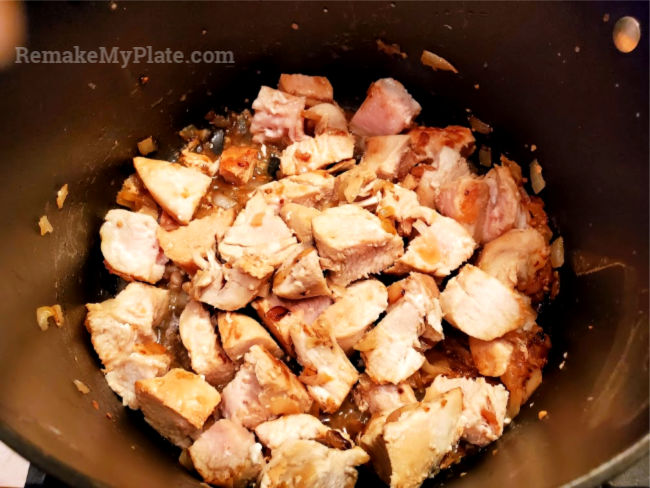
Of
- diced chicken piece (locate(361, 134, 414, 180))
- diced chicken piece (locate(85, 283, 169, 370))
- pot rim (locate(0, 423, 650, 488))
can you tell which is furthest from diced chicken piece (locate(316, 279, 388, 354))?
pot rim (locate(0, 423, 650, 488))

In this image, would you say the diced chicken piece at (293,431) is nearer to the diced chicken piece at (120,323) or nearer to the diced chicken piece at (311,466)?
the diced chicken piece at (311,466)

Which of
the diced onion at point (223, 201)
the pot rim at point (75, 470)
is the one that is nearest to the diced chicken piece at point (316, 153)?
the diced onion at point (223, 201)

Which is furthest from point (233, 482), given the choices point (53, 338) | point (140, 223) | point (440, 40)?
point (440, 40)

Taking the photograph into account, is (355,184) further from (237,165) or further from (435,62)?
(435,62)

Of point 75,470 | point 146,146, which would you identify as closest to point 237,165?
point 146,146

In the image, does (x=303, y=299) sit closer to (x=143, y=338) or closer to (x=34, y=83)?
(x=143, y=338)
